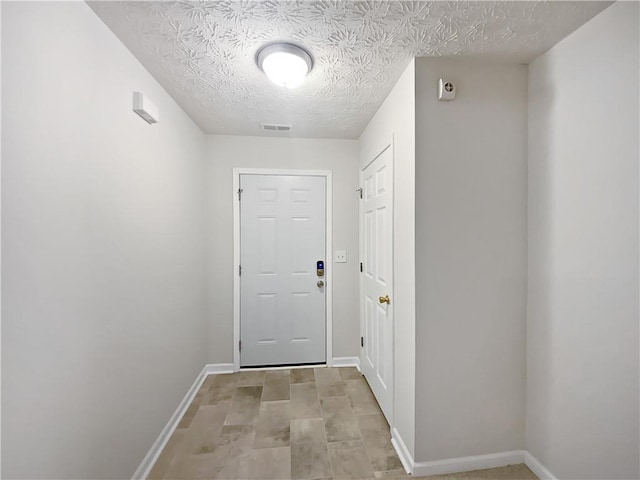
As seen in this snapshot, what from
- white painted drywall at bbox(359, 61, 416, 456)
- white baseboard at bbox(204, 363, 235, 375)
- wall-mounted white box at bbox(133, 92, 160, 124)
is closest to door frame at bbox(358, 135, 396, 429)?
white painted drywall at bbox(359, 61, 416, 456)

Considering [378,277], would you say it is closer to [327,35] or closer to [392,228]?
[392,228]

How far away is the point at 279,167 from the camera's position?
266 cm

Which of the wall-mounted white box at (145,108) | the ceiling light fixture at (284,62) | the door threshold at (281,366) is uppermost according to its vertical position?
the ceiling light fixture at (284,62)

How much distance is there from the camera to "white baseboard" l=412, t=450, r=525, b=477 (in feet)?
4.81

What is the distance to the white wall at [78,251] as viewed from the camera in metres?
0.82

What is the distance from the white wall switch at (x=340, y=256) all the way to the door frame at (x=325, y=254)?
5 centimetres

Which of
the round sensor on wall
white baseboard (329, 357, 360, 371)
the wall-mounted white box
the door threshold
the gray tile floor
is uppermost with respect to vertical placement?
the round sensor on wall

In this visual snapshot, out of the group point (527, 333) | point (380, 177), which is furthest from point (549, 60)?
point (527, 333)

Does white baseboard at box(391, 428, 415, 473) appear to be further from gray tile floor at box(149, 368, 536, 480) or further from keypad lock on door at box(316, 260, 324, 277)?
keypad lock on door at box(316, 260, 324, 277)

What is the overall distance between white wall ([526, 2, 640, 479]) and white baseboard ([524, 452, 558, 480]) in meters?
0.03

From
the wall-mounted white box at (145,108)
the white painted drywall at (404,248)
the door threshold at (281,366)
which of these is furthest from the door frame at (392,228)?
the wall-mounted white box at (145,108)

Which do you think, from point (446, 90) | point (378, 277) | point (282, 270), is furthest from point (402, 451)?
point (446, 90)

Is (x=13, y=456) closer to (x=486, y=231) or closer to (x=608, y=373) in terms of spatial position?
(x=486, y=231)

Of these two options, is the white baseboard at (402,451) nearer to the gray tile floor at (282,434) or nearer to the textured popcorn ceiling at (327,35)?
the gray tile floor at (282,434)
